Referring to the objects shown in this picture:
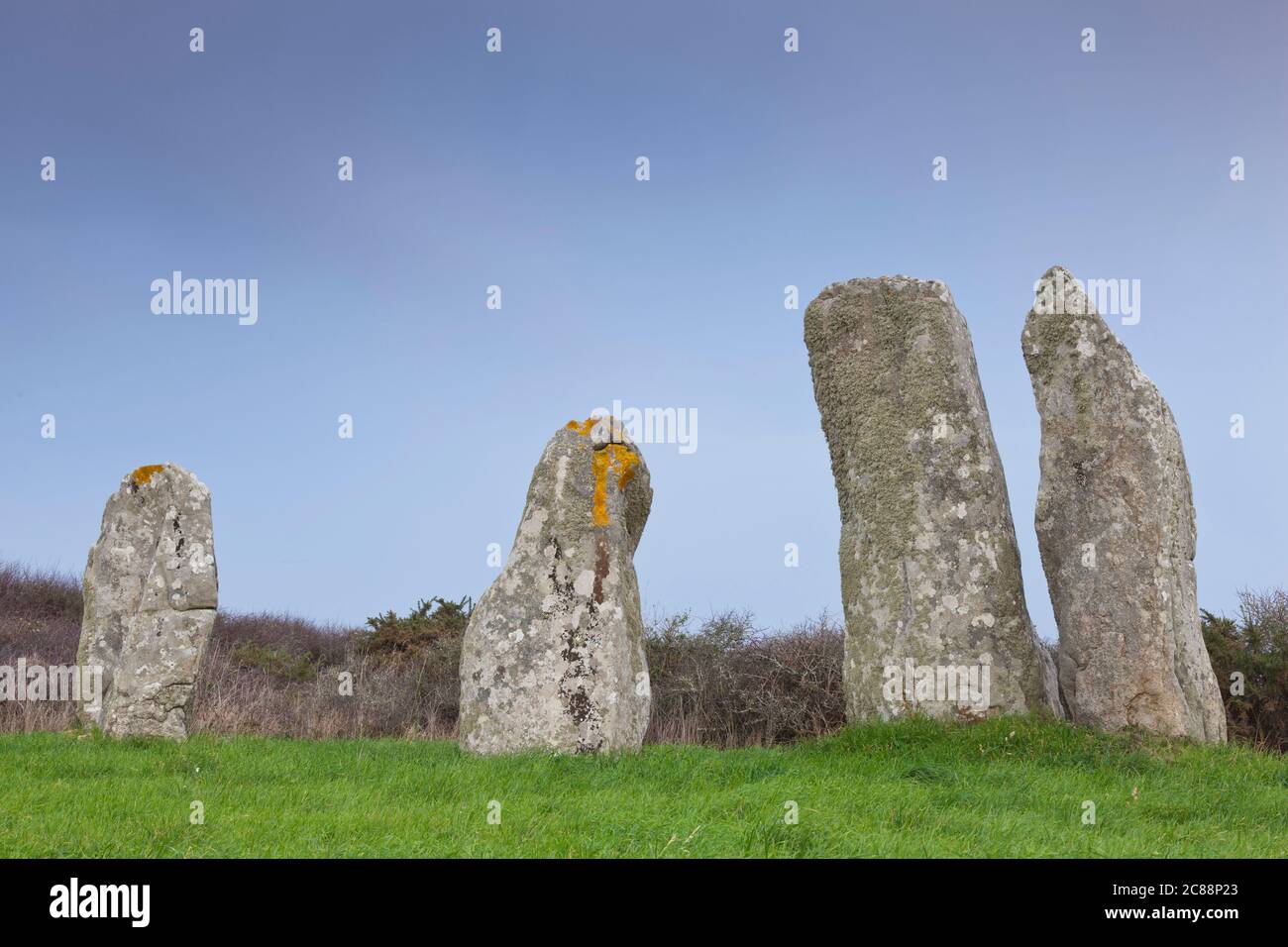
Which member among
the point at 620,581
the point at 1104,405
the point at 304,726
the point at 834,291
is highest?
the point at 834,291

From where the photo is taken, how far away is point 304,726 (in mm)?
18812

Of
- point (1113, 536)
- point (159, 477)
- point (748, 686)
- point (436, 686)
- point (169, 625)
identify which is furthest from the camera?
point (436, 686)

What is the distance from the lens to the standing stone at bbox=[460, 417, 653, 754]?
1209 centimetres

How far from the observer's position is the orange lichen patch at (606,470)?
1277cm

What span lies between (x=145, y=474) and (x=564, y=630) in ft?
25.1

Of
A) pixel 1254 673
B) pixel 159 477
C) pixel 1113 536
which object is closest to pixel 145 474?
pixel 159 477

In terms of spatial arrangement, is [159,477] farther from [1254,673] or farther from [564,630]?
[1254,673]

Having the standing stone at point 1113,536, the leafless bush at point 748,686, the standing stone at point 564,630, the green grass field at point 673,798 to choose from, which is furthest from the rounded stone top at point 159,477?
the standing stone at point 1113,536

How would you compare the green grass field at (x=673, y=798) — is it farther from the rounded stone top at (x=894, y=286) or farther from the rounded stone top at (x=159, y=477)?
the rounded stone top at (x=894, y=286)

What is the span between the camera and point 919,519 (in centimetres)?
1310

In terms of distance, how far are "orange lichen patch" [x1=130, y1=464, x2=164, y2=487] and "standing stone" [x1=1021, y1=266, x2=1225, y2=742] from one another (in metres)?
12.4

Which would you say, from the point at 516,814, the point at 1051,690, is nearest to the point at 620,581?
the point at 516,814
